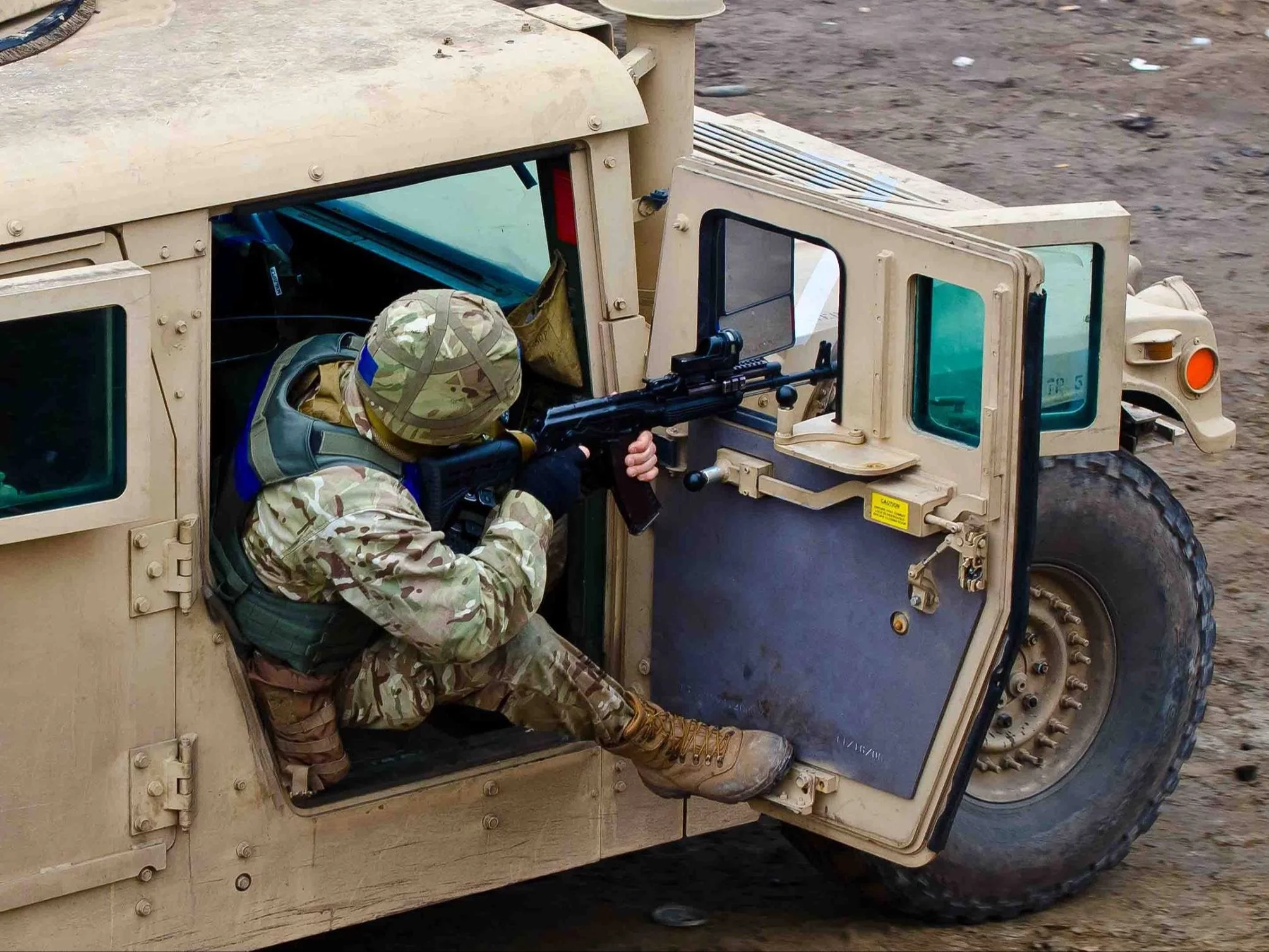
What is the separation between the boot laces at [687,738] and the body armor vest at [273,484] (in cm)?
63

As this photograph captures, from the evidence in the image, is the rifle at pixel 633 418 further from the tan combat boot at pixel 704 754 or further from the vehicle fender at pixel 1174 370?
the vehicle fender at pixel 1174 370

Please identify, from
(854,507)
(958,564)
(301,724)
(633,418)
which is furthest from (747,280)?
(301,724)

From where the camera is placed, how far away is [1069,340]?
3.74 m

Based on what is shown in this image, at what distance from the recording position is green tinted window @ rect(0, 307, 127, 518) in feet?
9.43

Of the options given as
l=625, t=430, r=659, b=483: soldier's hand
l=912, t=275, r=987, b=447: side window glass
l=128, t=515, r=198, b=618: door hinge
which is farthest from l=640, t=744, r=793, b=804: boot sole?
l=128, t=515, r=198, b=618: door hinge

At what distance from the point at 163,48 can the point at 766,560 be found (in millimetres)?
1420

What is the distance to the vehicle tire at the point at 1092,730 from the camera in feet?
13.1

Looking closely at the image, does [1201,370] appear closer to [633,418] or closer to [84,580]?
[633,418]

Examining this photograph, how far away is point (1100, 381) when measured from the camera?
3713mm

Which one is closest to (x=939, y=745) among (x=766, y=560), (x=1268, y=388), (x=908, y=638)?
(x=908, y=638)

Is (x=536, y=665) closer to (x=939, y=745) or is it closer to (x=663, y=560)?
(x=663, y=560)

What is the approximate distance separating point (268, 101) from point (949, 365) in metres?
1.23

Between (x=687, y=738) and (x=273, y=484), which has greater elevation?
(x=273, y=484)

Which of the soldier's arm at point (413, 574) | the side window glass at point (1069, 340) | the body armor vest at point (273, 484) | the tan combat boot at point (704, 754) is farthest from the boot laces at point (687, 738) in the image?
the side window glass at point (1069, 340)
